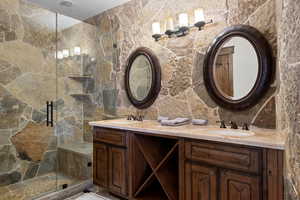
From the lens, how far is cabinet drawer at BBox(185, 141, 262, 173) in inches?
51.3

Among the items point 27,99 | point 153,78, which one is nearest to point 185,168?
point 153,78

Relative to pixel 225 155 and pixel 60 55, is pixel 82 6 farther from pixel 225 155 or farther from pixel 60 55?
pixel 225 155

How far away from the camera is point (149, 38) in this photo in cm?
263

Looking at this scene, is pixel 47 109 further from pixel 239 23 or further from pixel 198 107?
pixel 239 23

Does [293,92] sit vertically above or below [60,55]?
below

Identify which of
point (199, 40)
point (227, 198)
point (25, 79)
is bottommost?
point (227, 198)

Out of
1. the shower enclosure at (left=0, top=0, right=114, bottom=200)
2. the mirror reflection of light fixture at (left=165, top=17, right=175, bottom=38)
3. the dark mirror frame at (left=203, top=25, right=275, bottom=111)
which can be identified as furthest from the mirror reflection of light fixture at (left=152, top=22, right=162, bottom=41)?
the shower enclosure at (left=0, top=0, right=114, bottom=200)

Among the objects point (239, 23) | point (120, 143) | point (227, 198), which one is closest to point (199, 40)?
point (239, 23)

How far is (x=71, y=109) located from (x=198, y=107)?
7.15 ft

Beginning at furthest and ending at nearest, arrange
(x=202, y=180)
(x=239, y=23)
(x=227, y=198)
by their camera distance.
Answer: (x=239, y=23), (x=202, y=180), (x=227, y=198)

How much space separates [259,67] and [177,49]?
93 centimetres

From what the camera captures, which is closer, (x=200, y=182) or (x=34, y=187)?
(x=200, y=182)

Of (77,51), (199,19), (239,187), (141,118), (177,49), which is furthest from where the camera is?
(77,51)

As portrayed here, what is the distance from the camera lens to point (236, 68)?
1921 millimetres
